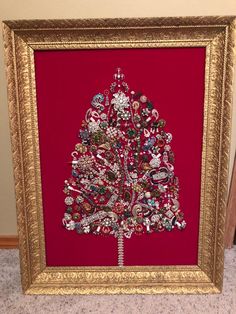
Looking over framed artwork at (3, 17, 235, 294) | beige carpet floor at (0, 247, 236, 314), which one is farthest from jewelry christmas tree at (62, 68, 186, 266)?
beige carpet floor at (0, 247, 236, 314)

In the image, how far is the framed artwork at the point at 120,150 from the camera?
3.47 ft

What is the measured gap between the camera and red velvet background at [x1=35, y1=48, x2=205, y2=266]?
1.08 metres

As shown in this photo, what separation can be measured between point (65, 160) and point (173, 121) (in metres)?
0.37

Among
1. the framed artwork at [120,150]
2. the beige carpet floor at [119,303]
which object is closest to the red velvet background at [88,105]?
the framed artwork at [120,150]

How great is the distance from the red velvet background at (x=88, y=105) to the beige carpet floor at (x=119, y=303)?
114mm

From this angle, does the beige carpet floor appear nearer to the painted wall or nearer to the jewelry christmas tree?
the jewelry christmas tree

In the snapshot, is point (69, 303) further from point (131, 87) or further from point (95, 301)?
point (131, 87)

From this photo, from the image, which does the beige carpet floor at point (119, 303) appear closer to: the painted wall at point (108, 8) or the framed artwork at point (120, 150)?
the framed artwork at point (120, 150)

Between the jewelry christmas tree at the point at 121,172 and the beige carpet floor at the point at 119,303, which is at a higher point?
the jewelry christmas tree at the point at 121,172

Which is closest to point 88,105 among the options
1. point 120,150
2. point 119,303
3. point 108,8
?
point 120,150

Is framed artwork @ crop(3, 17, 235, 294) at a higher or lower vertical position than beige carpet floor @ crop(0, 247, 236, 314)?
higher

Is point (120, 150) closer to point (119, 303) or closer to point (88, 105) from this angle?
point (88, 105)

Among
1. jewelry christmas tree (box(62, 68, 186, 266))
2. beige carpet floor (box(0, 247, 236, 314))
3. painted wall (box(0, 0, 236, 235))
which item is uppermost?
painted wall (box(0, 0, 236, 235))

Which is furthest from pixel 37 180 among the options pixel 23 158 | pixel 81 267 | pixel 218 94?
pixel 218 94
